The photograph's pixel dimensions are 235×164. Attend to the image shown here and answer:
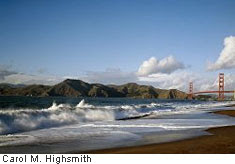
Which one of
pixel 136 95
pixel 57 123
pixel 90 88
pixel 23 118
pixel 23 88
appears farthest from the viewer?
pixel 136 95

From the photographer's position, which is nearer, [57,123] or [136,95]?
[57,123]

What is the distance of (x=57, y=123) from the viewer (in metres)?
13.0

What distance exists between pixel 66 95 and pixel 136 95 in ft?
151

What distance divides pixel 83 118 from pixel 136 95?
99504mm

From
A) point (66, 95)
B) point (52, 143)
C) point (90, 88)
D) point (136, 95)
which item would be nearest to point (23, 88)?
point (66, 95)

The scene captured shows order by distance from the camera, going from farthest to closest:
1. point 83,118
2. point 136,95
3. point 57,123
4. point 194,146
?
point 136,95 < point 83,118 < point 57,123 < point 194,146

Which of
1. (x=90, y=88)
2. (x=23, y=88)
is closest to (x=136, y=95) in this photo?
(x=90, y=88)

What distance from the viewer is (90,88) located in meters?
89.4
